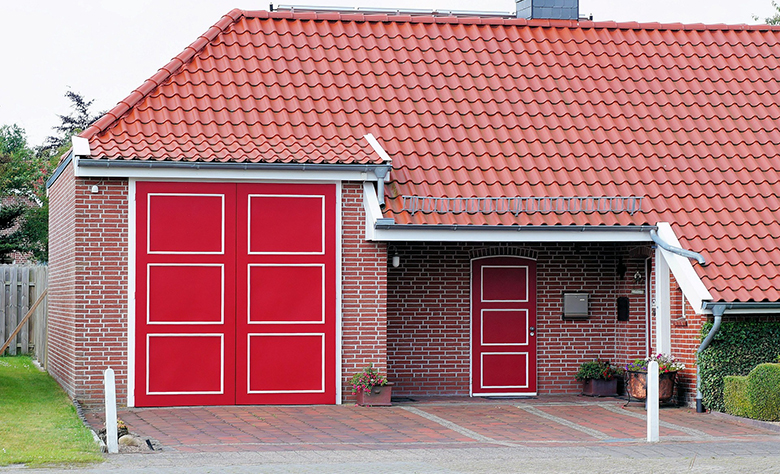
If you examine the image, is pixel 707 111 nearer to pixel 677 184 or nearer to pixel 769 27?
pixel 677 184

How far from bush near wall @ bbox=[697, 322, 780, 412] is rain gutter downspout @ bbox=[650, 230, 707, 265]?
954 millimetres

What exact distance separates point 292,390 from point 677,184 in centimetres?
694

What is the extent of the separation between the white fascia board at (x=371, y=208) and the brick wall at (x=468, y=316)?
156 cm

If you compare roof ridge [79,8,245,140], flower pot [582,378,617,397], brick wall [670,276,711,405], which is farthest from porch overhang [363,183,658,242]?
roof ridge [79,8,245,140]

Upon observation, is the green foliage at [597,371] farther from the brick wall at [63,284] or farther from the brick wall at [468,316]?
the brick wall at [63,284]

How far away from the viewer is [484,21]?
63.0 feet

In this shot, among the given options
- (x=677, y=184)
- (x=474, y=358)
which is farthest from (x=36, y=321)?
(x=677, y=184)

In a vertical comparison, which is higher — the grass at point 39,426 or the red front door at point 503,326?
the red front door at point 503,326

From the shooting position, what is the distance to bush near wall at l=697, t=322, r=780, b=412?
14.4 m

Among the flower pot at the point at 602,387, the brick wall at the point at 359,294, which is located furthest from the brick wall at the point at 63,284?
the flower pot at the point at 602,387

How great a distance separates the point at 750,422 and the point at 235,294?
7.30 m

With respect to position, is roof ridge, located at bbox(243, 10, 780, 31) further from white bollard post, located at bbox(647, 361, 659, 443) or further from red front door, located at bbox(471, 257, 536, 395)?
white bollard post, located at bbox(647, 361, 659, 443)

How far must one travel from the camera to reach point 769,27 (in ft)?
65.5

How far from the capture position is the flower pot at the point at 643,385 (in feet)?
48.5
